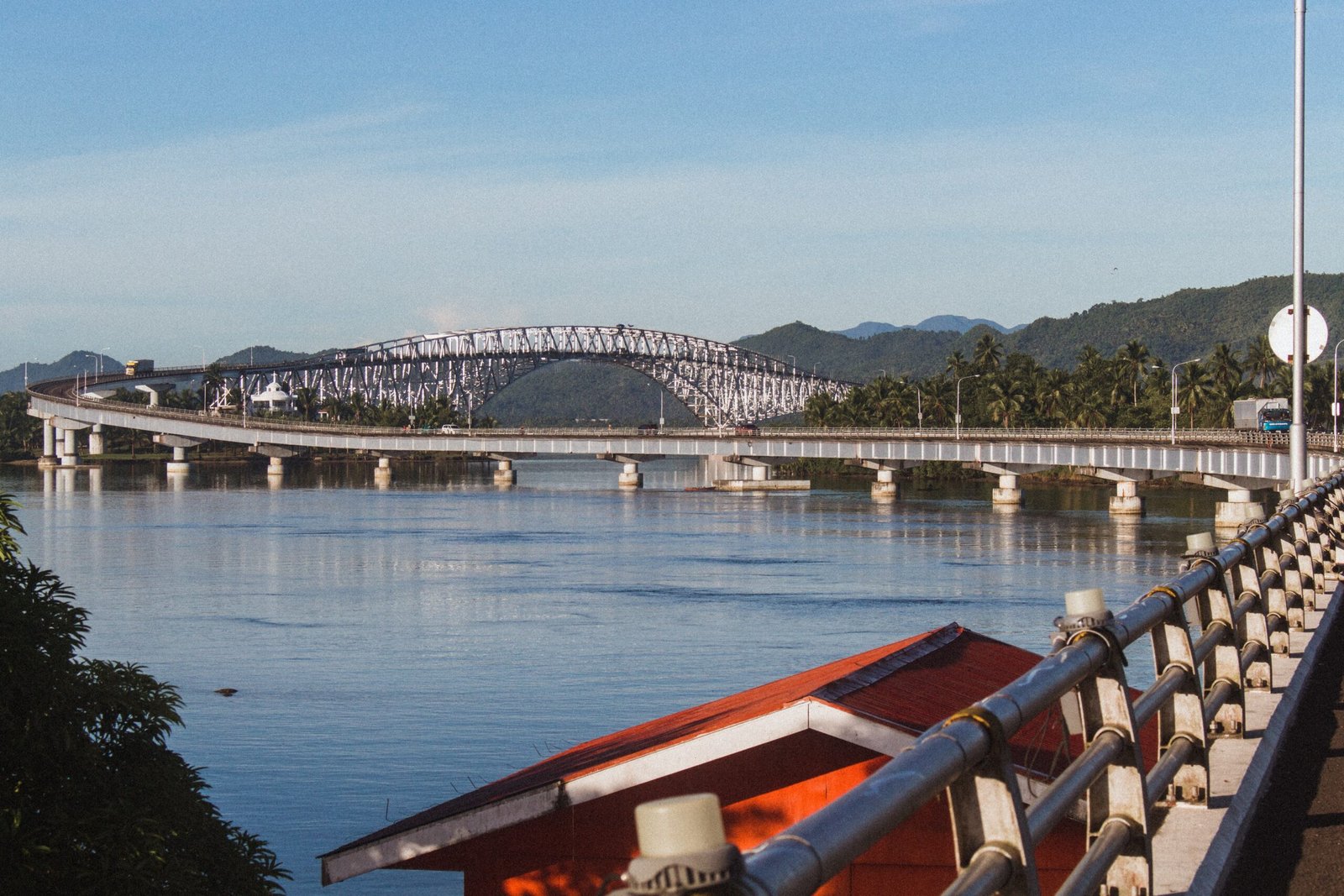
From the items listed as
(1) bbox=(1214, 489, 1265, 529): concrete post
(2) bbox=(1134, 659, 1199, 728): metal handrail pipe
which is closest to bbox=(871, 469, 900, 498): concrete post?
(1) bbox=(1214, 489, 1265, 529): concrete post

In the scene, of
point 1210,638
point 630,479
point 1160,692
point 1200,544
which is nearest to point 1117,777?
point 1160,692

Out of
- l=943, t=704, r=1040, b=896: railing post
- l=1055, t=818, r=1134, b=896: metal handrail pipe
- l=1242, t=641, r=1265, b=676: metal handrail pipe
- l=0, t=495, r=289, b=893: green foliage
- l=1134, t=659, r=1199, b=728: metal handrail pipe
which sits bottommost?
l=0, t=495, r=289, b=893: green foliage

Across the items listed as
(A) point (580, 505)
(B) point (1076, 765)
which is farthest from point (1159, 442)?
(B) point (1076, 765)

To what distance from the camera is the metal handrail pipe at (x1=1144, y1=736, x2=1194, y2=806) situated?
7.26m

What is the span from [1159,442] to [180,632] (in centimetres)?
9827

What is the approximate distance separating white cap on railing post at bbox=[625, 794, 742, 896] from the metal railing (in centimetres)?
18

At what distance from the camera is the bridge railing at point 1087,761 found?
3346 millimetres

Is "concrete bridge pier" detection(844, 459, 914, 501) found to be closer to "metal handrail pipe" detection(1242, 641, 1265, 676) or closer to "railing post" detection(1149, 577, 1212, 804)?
"metal handrail pipe" detection(1242, 641, 1265, 676)

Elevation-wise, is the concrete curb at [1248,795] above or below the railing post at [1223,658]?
below

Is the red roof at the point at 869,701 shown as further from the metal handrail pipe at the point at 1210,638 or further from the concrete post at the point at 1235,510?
the concrete post at the point at 1235,510

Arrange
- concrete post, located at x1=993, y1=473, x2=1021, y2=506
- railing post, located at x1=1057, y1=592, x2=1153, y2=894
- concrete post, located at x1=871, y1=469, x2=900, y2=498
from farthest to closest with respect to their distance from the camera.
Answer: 1. concrete post, located at x1=871, y1=469, x2=900, y2=498
2. concrete post, located at x1=993, y1=473, x2=1021, y2=506
3. railing post, located at x1=1057, y1=592, x2=1153, y2=894

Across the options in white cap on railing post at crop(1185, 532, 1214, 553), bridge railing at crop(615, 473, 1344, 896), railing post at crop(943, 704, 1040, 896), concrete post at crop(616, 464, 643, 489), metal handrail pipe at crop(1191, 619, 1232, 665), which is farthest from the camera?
concrete post at crop(616, 464, 643, 489)

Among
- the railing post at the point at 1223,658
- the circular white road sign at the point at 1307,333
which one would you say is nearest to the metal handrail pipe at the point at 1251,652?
the railing post at the point at 1223,658

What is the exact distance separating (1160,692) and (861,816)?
544 cm
